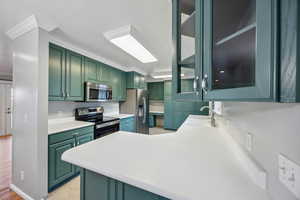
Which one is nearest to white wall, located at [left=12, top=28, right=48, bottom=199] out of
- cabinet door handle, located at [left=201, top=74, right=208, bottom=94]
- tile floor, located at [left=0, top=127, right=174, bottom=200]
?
tile floor, located at [left=0, top=127, right=174, bottom=200]

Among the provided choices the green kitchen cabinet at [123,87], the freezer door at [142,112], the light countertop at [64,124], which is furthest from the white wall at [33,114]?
the freezer door at [142,112]

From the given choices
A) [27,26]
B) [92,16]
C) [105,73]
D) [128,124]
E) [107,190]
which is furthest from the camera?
[128,124]

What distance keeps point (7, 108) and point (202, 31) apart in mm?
7080

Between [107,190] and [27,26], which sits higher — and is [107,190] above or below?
Result: below

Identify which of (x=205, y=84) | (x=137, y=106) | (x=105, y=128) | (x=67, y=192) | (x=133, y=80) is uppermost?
(x=133, y=80)

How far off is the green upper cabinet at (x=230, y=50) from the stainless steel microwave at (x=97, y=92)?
2208 mm

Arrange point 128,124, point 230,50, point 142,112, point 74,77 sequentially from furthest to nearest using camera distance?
point 142,112 < point 128,124 < point 74,77 < point 230,50

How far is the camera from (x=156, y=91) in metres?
5.63

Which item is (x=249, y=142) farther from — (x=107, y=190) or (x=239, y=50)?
(x=107, y=190)

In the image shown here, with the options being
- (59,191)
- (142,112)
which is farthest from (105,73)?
(59,191)

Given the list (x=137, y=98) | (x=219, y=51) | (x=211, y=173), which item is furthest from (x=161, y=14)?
(x=137, y=98)

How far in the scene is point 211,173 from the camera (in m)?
0.67

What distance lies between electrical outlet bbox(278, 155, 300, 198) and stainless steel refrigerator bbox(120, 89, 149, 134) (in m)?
3.64

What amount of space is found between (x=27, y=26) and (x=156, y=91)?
4.48 m
